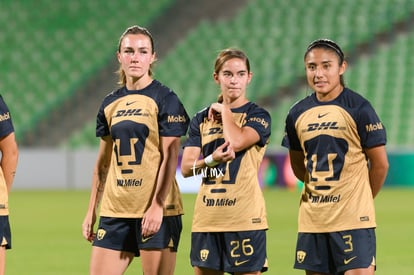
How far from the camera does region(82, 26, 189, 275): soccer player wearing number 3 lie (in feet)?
18.1

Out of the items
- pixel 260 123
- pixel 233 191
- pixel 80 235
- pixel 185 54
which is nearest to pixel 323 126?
pixel 260 123

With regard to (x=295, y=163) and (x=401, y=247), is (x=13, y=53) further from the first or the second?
(x=295, y=163)

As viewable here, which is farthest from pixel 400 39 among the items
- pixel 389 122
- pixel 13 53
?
pixel 13 53

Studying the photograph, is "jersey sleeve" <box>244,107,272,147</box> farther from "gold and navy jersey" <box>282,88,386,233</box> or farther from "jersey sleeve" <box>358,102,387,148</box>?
"jersey sleeve" <box>358,102,387,148</box>

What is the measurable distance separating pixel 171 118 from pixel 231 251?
0.86m

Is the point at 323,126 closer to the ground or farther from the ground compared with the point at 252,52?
closer to the ground

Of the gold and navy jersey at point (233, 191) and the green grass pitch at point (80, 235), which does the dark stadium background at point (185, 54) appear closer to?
the green grass pitch at point (80, 235)

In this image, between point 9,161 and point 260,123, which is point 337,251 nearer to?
point 260,123

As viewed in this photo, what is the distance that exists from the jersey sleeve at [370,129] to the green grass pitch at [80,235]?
3601mm

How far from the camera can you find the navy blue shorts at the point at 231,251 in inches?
212

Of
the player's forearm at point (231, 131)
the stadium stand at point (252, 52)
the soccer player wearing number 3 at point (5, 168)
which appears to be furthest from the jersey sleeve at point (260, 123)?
the stadium stand at point (252, 52)

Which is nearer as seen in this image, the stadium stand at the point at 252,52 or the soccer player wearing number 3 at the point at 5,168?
the soccer player wearing number 3 at the point at 5,168

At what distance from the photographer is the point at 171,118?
5539 millimetres

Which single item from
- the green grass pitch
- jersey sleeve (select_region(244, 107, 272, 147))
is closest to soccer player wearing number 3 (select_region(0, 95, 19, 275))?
jersey sleeve (select_region(244, 107, 272, 147))
